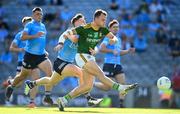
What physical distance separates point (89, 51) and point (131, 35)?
14519mm

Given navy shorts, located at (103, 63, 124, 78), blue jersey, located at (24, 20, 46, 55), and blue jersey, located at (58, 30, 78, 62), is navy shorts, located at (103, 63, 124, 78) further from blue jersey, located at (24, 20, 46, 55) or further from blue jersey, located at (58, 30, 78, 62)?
blue jersey, located at (58, 30, 78, 62)

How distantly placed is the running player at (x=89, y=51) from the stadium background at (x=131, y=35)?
10534 mm

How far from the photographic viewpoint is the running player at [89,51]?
49.8ft

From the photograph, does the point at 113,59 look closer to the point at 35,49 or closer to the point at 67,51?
the point at 35,49

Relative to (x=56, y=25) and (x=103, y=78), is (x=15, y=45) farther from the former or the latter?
(x=56, y=25)

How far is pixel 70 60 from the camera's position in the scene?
1659cm

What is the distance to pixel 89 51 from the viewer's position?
1533 centimetres

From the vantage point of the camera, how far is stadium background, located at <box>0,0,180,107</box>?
26409 mm

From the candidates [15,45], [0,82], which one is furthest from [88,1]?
[15,45]

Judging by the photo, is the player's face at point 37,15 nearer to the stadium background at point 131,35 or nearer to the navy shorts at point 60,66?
the navy shorts at point 60,66

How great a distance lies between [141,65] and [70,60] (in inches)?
513

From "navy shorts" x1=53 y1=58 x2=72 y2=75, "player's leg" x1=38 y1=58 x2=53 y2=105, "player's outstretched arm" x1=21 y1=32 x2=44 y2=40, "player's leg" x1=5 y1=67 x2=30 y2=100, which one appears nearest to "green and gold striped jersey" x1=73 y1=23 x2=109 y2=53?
"navy shorts" x1=53 y1=58 x2=72 y2=75

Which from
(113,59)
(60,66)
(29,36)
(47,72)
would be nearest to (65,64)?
(60,66)

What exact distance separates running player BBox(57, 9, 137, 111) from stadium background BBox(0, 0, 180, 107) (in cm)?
1053
